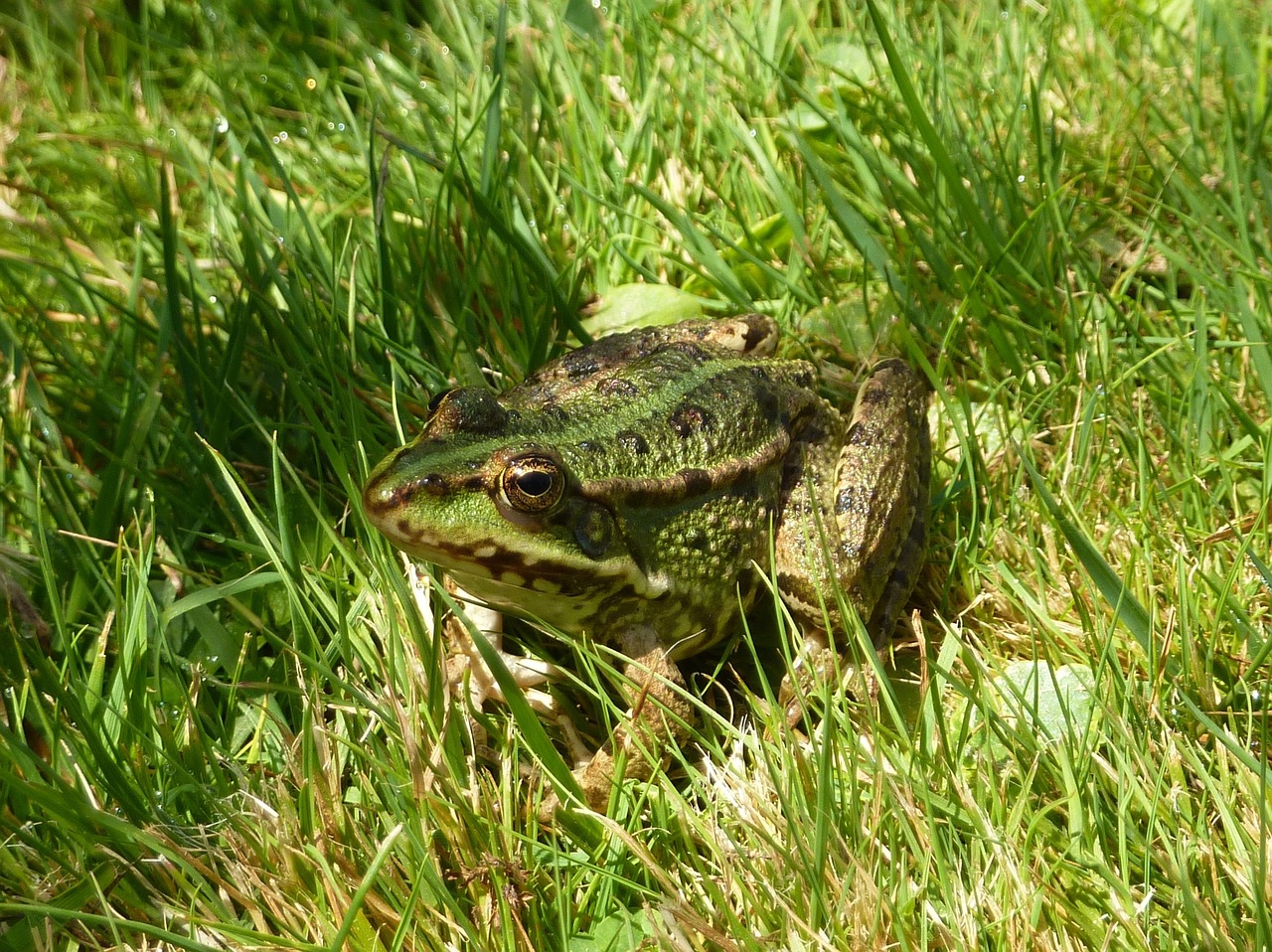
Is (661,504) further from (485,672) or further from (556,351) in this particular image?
(556,351)

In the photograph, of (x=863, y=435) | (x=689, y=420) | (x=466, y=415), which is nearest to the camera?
(x=466, y=415)

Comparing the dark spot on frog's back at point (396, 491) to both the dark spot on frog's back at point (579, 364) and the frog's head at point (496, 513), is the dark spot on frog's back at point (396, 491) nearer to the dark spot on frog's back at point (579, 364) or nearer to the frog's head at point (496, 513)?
the frog's head at point (496, 513)

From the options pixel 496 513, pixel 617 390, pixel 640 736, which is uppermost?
pixel 617 390

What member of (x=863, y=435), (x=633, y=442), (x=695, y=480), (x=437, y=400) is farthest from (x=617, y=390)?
(x=863, y=435)

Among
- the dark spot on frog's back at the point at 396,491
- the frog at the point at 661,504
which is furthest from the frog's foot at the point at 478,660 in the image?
the dark spot on frog's back at the point at 396,491

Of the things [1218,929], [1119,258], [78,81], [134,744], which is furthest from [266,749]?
[78,81]

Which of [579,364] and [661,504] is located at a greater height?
[579,364]

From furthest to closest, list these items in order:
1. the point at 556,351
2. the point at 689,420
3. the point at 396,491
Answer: the point at 556,351, the point at 689,420, the point at 396,491

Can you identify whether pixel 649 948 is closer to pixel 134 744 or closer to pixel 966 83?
pixel 134 744

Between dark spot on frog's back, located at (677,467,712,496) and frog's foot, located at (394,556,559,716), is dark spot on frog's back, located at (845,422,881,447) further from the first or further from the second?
frog's foot, located at (394,556,559,716)

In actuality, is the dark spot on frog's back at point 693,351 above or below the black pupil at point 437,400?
below
